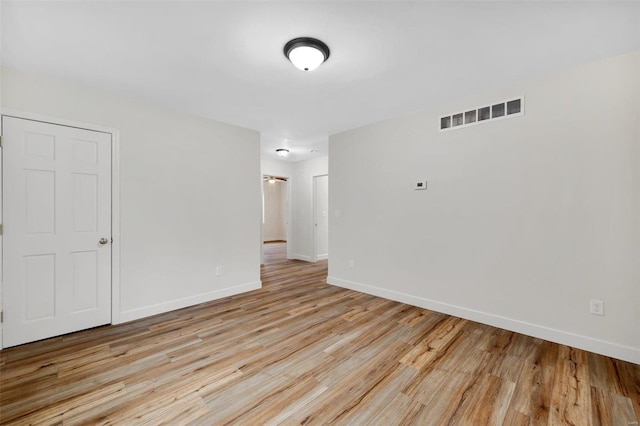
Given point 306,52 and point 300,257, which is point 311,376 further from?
point 300,257

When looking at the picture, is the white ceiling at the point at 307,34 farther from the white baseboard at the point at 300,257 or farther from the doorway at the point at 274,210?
the doorway at the point at 274,210

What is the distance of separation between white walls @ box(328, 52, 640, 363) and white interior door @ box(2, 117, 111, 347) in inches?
132

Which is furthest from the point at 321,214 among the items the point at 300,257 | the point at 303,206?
the point at 300,257

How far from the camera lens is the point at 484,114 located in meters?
2.91

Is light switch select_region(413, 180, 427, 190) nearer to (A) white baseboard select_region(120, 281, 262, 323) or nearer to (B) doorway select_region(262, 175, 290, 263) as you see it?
(A) white baseboard select_region(120, 281, 262, 323)

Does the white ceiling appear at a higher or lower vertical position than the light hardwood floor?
higher

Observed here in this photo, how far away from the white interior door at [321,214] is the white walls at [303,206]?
0.40 feet

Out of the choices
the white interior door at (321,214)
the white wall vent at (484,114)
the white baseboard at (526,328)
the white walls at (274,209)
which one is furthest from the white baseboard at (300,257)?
the white wall vent at (484,114)

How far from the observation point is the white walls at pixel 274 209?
10398mm

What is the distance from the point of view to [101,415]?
62.7 inches

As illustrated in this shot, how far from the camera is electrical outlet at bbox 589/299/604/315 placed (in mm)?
2291

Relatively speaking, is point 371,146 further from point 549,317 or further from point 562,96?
point 549,317

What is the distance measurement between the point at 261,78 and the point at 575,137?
296cm

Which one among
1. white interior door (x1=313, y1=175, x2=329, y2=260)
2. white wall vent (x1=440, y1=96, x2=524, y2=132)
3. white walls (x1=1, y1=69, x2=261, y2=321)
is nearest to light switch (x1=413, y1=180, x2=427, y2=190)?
white wall vent (x1=440, y1=96, x2=524, y2=132)
